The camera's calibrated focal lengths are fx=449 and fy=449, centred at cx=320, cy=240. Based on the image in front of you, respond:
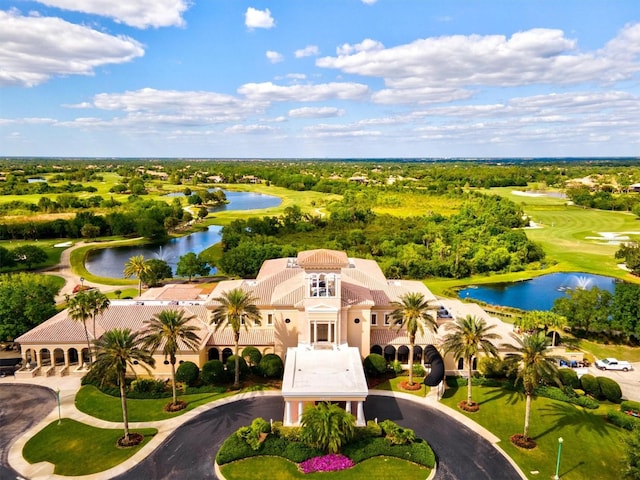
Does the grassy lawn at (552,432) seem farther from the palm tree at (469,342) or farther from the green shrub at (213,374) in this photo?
the green shrub at (213,374)

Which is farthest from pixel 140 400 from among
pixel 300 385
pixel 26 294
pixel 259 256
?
pixel 259 256

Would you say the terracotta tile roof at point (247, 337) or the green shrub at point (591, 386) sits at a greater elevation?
the terracotta tile roof at point (247, 337)

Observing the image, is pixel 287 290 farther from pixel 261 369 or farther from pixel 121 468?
pixel 121 468

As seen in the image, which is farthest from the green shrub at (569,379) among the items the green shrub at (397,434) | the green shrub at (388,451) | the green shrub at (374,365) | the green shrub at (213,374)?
the green shrub at (213,374)

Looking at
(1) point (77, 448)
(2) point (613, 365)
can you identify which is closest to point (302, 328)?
(1) point (77, 448)

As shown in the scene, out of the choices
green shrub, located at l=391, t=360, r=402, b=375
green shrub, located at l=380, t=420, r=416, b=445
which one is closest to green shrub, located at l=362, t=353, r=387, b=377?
green shrub, located at l=391, t=360, r=402, b=375

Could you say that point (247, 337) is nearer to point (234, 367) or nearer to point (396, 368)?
point (234, 367)

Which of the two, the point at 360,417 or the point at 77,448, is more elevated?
the point at 360,417
